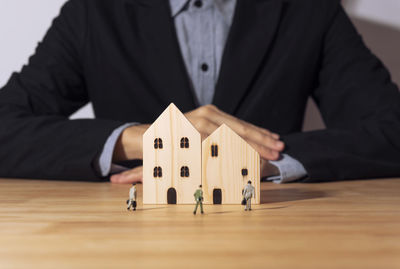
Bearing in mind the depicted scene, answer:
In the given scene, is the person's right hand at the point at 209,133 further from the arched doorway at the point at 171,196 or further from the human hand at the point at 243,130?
the arched doorway at the point at 171,196

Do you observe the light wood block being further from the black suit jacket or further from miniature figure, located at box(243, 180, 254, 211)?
the black suit jacket

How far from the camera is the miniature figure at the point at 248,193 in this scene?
0.87m

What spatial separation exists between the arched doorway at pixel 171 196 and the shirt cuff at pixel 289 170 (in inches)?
17.9

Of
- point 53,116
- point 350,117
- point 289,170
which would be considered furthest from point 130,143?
point 350,117

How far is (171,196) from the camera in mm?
951

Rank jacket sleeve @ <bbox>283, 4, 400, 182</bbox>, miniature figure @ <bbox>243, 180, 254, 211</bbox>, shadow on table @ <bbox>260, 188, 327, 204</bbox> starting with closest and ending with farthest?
miniature figure @ <bbox>243, 180, 254, 211</bbox> < shadow on table @ <bbox>260, 188, 327, 204</bbox> < jacket sleeve @ <bbox>283, 4, 400, 182</bbox>

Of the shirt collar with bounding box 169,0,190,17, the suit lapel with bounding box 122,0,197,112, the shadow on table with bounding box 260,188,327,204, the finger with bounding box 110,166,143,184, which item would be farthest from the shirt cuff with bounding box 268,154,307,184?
the shirt collar with bounding box 169,0,190,17

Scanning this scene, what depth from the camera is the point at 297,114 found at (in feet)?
6.67

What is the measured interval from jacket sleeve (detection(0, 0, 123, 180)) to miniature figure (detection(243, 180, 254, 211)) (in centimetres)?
60

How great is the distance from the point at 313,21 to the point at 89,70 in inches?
37.0

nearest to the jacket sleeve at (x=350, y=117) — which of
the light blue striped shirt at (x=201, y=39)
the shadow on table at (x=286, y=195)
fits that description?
the shadow on table at (x=286, y=195)

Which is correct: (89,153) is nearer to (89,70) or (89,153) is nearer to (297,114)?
(89,70)

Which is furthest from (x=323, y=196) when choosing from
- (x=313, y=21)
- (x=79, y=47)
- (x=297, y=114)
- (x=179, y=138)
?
(x=79, y=47)

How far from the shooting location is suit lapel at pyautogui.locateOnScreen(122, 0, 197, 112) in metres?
1.85
